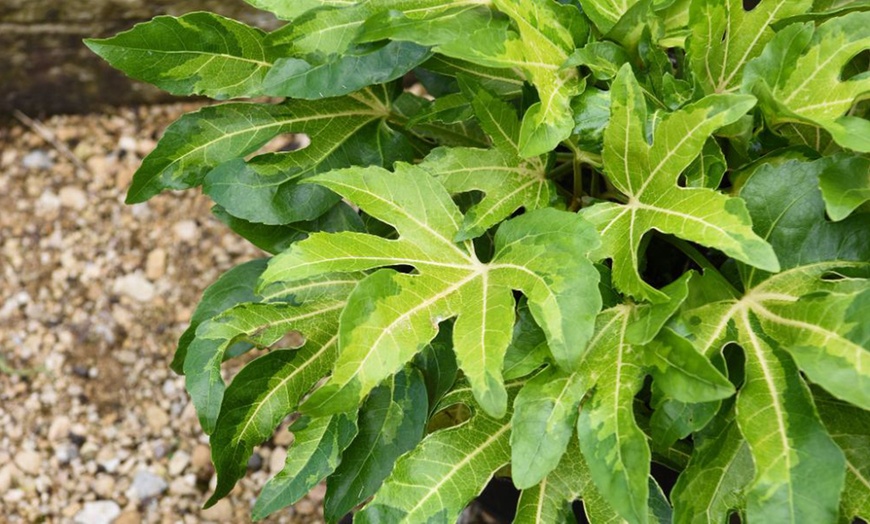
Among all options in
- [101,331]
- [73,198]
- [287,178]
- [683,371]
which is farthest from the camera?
[73,198]

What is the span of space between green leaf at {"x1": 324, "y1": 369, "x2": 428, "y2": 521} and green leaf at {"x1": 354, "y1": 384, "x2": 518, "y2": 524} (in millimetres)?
44

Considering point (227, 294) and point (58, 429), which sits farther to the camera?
point (58, 429)

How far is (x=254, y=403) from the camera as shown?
0.83m

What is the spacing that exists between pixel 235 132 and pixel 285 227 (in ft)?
0.35

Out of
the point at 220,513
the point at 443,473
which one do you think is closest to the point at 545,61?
the point at 443,473

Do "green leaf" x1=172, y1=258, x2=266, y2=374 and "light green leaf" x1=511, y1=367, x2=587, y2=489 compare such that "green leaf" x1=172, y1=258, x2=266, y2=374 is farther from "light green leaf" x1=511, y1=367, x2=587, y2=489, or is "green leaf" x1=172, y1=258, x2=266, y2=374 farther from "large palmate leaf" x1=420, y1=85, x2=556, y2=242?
"light green leaf" x1=511, y1=367, x2=587, y2=489

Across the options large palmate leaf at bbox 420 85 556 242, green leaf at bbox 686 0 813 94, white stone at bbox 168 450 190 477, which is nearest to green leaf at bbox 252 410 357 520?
large palmate leaf at bbox 420 85 556 242

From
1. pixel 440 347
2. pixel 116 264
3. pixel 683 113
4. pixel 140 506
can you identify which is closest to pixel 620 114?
pixel 683 113

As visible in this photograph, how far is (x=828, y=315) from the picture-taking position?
2.26 feet

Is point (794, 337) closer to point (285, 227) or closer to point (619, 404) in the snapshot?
point (619, 404)

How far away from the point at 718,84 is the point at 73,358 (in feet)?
3.87

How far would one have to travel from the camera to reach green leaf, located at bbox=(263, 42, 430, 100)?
819 millimetres

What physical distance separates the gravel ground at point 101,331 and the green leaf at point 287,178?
2.26 ft

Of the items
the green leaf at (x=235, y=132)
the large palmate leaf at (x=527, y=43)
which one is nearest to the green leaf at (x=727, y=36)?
the large palmate leaf at (x=527, y=43)
